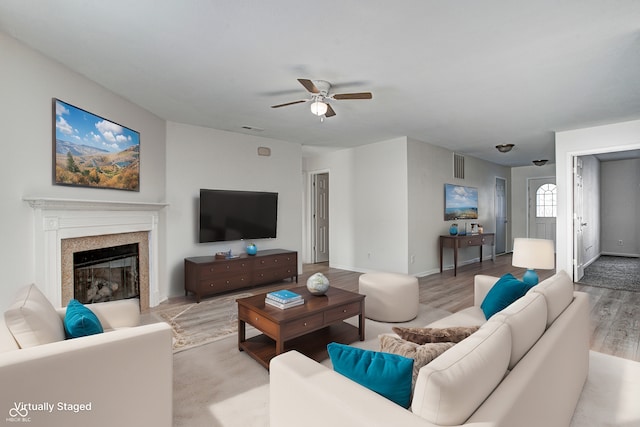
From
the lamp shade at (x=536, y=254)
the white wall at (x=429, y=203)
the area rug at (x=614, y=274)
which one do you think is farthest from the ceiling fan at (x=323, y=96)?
the area rug at (x=614, y=274)

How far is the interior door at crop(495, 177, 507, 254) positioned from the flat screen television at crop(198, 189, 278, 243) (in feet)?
20.8

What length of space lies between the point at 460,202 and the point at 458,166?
0.79 m

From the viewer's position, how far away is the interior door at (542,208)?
854cm

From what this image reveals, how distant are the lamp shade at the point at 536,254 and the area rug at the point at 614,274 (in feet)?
11.5

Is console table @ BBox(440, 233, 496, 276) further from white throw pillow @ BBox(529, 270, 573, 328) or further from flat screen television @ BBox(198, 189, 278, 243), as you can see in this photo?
white throw pillow @ BBox(529, 270, 573, 328)

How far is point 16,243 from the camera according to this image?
235cm

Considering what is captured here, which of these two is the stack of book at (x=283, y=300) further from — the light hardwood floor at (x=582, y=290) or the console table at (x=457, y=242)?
the console table at (x=457, y=242)

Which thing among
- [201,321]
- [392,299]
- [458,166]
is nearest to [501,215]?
[458,166]

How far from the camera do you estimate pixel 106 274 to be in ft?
11.5

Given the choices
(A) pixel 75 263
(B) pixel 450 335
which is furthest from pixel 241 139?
(B) pixel 450 335

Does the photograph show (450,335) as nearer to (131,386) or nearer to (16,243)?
(131,386)

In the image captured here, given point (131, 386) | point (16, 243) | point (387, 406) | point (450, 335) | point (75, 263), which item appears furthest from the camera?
point (75, 263)

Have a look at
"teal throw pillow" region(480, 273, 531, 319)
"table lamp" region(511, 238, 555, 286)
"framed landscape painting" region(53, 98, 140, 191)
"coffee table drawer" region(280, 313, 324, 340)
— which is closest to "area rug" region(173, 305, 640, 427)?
"coffee table drawer" region(280, 313, 324, 340)

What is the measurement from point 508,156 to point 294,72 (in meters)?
6.46
